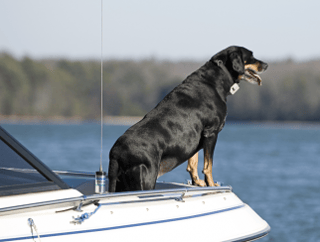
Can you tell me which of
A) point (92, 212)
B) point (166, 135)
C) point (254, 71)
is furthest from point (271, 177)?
point (92, 212)

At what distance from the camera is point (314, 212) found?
49.3 feet

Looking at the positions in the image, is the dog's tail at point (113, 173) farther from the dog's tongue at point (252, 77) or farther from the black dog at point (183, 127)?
the dog's tongue at point (252, 77)

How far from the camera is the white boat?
258 centimetres

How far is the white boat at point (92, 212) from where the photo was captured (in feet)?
8.45

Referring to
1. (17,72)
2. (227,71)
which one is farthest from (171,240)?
(17,72)

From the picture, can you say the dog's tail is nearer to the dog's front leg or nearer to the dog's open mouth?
the dog's front leg

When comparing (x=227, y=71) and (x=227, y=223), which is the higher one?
(x=227, y=71)

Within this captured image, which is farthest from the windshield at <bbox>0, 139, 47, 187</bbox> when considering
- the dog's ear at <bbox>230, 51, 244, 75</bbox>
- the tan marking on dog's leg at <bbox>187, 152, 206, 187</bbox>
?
the dog's ear at <bbox>230, 51, 244, 75</bbox>

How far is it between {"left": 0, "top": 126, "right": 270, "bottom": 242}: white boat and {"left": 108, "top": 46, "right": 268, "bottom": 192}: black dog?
431 mm

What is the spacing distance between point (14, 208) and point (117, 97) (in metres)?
48.1

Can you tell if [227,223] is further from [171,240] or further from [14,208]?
[14,208]

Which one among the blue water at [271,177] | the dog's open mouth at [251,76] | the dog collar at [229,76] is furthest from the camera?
the blue water at [271,177]

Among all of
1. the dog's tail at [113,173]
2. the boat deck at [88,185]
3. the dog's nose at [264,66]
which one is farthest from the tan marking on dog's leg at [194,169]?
the dog's nose at [264,66]

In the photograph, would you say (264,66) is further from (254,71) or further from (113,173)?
(113,173)
